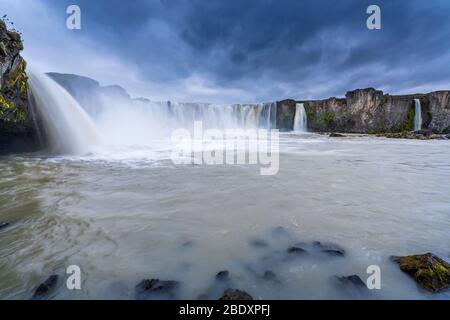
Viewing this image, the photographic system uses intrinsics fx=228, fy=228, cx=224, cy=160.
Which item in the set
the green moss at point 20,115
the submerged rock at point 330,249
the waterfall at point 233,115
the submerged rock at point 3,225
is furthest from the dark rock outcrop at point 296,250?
the waterfall at point 233,115

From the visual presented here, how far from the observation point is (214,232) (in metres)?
2.88

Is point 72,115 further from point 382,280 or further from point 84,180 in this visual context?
point 382,280

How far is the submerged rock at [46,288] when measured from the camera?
1.80 m

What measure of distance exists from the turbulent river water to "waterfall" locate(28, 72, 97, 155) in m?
6.43

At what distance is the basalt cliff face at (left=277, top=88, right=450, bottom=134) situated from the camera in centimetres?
3606

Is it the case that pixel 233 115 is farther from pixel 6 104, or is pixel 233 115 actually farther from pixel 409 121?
pixel 6 104

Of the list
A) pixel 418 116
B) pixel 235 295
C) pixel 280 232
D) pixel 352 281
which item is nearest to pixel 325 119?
pixel 418 116

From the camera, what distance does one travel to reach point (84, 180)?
544cm

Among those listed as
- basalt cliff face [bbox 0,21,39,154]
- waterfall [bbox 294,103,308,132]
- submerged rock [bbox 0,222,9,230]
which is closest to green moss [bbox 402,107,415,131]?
waterfall [bbox 294,103,308,132]

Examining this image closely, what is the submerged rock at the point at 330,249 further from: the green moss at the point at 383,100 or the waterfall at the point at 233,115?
the green moss at the point at 383,100

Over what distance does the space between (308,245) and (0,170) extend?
841cm

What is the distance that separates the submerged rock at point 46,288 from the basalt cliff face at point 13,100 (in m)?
8.85

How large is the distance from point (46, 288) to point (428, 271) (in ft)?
10.6
